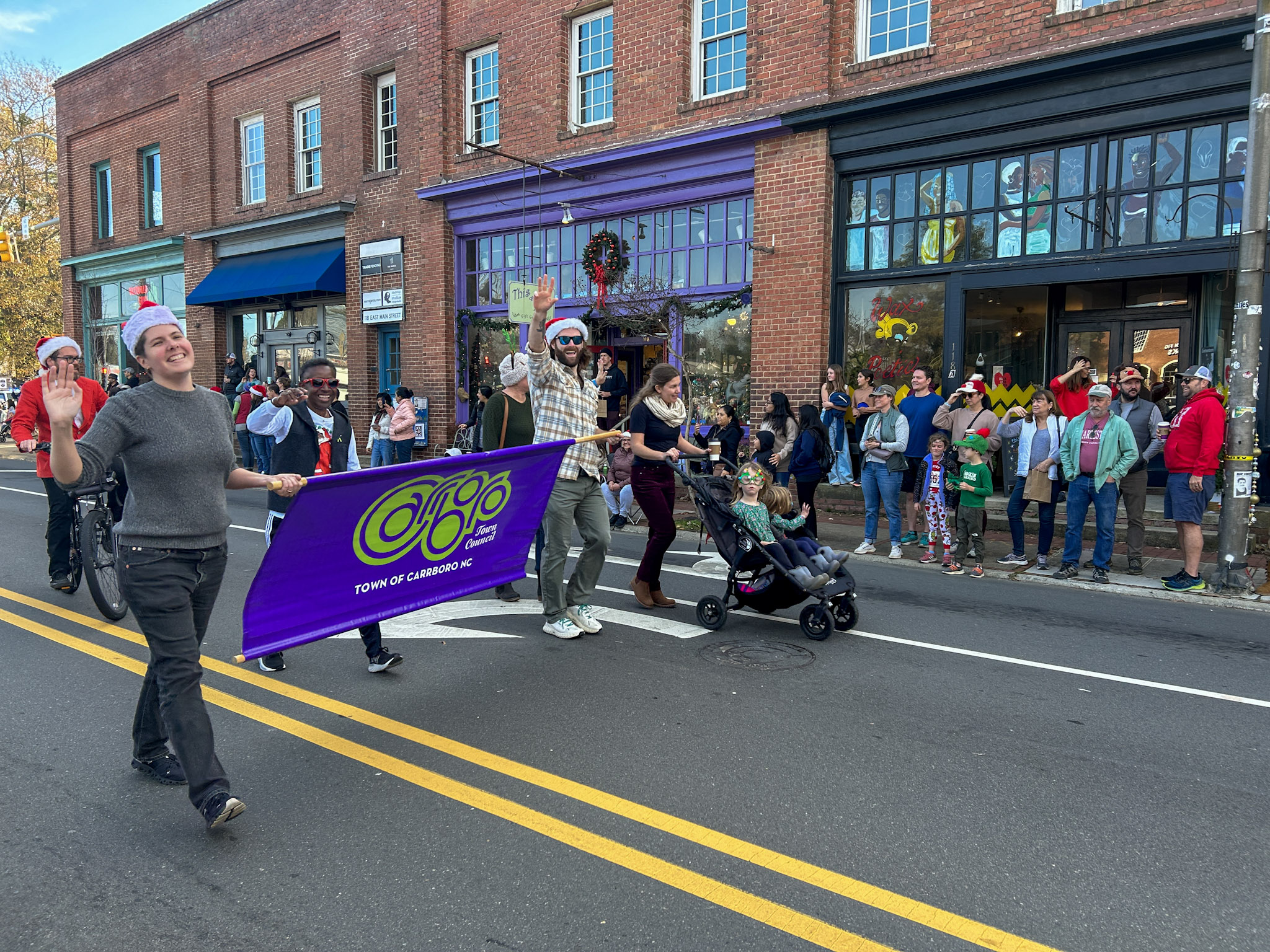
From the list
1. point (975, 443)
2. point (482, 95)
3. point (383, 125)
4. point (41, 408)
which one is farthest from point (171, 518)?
point (383, 125)

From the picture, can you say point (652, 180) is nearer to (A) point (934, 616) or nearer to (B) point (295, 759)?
(A) point (934, 616)

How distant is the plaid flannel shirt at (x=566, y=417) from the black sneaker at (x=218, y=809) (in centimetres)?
313

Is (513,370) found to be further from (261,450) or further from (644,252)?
(261,450)

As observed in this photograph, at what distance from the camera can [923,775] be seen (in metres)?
4.14

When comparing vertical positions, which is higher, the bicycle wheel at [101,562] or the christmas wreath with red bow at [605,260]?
the christmas wreath with red bow at [605,260]

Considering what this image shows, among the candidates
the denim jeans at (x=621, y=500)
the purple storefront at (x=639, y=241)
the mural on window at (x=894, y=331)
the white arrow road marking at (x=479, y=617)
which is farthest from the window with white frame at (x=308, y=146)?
the white arrow road marking at (x=479, y=617)

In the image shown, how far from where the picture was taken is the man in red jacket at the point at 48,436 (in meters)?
6.40

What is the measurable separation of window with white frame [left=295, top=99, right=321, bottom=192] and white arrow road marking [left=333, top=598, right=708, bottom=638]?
16585mm

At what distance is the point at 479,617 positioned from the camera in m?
7.02

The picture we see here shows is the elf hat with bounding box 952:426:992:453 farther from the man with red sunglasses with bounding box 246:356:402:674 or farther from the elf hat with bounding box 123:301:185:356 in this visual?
the elf hat with bounding box 123:301:185:356

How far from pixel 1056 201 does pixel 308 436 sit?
33.1 ft

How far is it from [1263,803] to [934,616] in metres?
3.39

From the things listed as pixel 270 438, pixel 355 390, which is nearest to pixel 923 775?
pixel 270 438

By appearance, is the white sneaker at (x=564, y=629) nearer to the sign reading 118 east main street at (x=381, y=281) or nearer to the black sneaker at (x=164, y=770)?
the black sneaker at (x=164, y=770)
